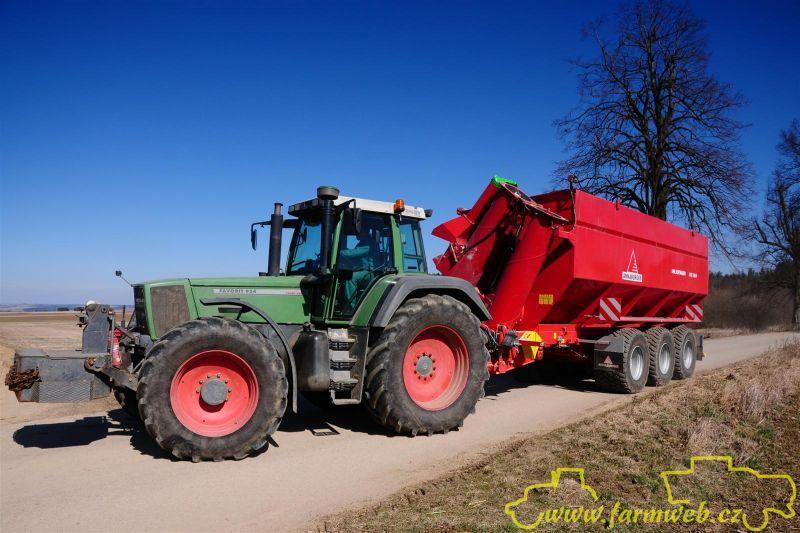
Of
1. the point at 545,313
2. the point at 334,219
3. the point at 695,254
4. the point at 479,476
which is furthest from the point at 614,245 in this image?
the point at 479,476

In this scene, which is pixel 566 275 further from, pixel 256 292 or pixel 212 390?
pixel 212 390

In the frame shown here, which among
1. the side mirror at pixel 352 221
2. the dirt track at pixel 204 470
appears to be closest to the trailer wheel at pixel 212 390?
the dirt track at pixel 204 470

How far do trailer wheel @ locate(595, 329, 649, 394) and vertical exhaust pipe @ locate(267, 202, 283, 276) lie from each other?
5.78 meters

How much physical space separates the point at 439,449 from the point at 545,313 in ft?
11.7

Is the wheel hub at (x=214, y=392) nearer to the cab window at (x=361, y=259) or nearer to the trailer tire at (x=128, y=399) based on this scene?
the trailer tire at (x=128, y=399)

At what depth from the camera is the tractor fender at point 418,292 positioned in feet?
19.8

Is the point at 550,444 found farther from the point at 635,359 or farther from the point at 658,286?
the point at 658,286

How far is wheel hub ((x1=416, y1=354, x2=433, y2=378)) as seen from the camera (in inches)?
256

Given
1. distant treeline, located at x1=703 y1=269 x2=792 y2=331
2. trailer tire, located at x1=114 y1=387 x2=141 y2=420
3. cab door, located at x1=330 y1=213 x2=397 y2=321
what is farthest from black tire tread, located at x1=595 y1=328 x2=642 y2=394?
distant treeline, located at x1=703 y1=269 x2=792 y2=331

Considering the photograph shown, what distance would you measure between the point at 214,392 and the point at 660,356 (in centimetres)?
856

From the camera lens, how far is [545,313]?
27.8 feet

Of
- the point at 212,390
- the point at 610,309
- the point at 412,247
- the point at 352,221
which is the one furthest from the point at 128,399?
the point at 610,309

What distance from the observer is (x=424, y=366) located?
6.54m

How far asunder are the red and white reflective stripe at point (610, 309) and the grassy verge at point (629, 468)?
2119 mm
